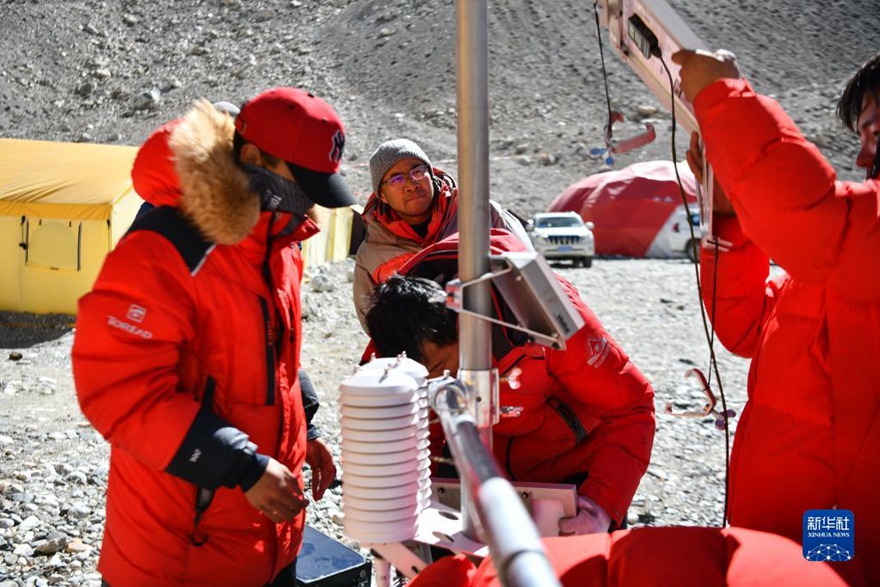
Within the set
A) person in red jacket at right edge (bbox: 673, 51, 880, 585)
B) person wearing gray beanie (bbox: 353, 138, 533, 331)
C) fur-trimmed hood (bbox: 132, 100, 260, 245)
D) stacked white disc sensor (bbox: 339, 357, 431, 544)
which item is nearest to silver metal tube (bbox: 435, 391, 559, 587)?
stacked white disc sensor (bbox: 339, 357, 431, 544)

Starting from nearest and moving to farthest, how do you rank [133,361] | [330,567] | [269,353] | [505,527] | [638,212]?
[505,527] → [133,361] → [269,353] → [330,567] → [638,212]

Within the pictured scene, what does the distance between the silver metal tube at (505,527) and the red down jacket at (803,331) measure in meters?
0.71

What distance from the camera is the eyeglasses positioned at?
4332 mm

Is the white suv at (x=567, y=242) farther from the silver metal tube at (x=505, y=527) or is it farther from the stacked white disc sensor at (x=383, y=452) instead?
the silver metal tube at (x=505, y=527)

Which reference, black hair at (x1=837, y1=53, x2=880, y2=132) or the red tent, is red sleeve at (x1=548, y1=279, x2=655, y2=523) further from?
the red tent

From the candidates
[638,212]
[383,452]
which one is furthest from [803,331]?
[638,212]

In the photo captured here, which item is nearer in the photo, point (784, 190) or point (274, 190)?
point (784, 190)

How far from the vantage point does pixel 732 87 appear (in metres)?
1.76

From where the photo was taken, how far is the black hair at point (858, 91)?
6.46ft

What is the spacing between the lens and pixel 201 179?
2.05 meters

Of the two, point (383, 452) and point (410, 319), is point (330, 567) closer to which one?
point (410, 319)

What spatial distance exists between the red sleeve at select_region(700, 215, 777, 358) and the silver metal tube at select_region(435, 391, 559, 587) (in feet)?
3.63

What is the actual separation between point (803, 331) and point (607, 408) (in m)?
0.88

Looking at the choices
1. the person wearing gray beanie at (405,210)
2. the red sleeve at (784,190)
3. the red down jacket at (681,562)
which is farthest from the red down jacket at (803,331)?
the person wearing gray beanie at (405,210)
